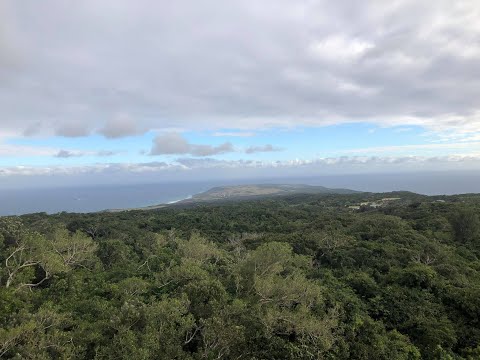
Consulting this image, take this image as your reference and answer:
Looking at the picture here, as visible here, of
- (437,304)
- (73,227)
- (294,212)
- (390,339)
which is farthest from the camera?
(294,212)

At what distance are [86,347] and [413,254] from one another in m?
31.3

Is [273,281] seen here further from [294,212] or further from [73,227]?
[294,212]


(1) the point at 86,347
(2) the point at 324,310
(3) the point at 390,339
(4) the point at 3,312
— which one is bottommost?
(3) the point at 390,339

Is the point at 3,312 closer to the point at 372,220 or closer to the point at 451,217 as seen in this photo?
the point at 372,220

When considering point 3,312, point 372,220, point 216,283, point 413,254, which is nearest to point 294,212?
point 372,220

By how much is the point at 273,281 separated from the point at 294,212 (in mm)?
61411

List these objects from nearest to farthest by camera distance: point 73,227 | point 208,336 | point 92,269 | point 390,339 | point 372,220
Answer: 1. point 208,336
2. point 390,339
3. point 92,269
4. point 372,220
5. point 73,227

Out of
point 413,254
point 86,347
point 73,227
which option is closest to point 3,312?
point 86,347

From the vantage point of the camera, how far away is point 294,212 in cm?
7906

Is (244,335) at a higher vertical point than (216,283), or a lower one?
lower

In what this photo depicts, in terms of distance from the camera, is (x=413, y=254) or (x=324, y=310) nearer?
(x=324, y=310)

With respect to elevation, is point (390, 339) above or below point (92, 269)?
below

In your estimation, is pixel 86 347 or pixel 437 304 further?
pixel 437 304

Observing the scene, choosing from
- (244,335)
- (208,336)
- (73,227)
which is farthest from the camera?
(73,227)
